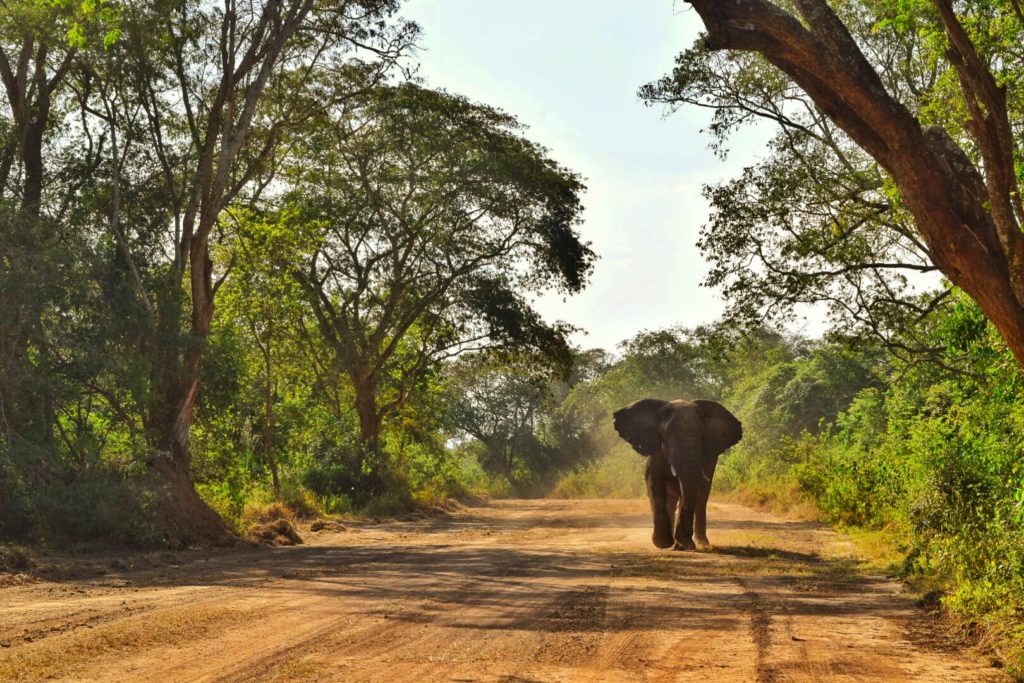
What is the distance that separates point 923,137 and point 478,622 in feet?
15.6

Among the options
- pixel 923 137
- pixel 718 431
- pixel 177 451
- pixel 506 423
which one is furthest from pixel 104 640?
pixel 506 423

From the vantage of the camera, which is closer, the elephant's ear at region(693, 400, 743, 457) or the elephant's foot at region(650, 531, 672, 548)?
the elephant's foot at region(650, 531, 672, 548)

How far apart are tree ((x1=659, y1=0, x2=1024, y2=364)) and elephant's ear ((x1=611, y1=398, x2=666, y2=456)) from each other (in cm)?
1043

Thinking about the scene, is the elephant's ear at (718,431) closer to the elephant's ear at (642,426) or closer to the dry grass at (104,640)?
the elephant's ear at (642,426)

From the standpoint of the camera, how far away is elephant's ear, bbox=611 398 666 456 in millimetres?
17562

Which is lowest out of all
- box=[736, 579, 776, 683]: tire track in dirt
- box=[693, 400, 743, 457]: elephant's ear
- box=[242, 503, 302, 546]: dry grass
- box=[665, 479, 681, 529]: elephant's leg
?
box=[736, 579, 776, 683]: tire track in dirt

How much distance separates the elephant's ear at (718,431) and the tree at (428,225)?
40.9 ft

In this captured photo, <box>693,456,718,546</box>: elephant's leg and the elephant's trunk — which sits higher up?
the elephant's trunk

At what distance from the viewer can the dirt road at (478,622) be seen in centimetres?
634

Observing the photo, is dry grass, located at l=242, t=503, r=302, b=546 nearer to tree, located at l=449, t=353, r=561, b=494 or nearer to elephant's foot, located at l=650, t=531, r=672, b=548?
elephant's foot, located at l=650, t=531, r=672, b=548

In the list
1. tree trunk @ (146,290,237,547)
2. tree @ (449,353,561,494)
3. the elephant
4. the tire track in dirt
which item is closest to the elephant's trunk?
the elephant

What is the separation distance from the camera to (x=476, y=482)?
194 feet

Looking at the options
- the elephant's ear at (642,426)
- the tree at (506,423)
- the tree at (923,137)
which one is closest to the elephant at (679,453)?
the elephant's ear at (642,426)

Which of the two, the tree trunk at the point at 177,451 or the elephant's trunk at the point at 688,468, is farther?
the elephant's trunk at the point at 688,468
